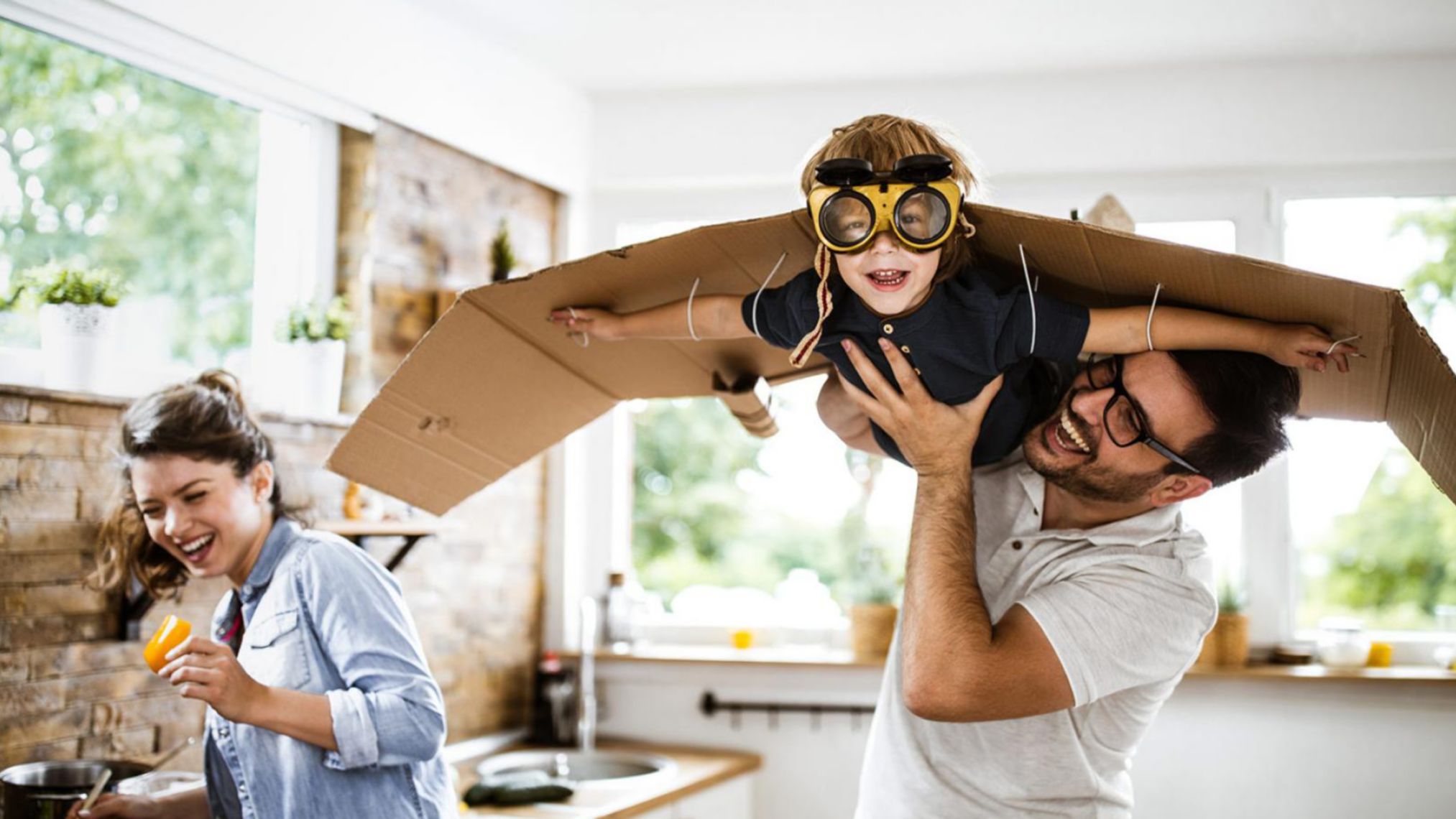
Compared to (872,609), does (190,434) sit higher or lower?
higher

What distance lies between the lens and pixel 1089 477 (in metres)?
1.62

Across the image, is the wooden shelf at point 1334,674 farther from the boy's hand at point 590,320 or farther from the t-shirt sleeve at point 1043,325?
the boy's hand at point 590,320

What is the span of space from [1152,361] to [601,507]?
8.28 feet

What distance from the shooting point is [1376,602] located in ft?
23.4

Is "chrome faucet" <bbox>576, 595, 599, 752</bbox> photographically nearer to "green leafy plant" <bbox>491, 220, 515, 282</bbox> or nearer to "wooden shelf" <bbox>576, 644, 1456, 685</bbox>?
"wooden shelf" <bbox>576, 644, 1456, 685</bbox>

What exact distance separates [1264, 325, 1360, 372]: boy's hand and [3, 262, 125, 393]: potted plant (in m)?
1.88

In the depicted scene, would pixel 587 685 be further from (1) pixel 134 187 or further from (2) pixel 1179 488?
(1) pixel 134 187

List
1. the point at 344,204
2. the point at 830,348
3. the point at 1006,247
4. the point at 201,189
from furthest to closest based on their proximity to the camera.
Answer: the point at 201,189, the point at 344,204, the point at 830,348, the point at 1006,247

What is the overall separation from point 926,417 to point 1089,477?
0.22m

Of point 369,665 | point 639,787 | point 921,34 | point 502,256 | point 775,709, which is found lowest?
point 639,787

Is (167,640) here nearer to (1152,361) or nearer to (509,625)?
(1152,361)

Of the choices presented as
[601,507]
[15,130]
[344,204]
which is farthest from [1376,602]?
[15,130]

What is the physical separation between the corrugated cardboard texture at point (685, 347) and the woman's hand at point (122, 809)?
0.58 meters

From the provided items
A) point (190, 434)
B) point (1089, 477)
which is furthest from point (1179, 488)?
point (190, 434)
